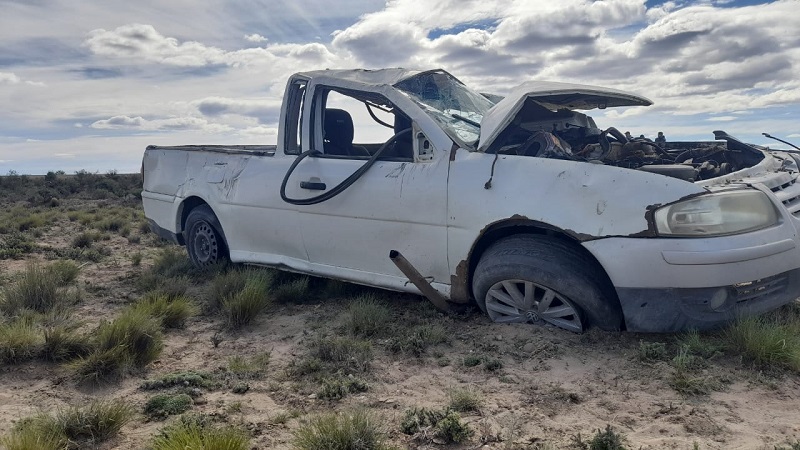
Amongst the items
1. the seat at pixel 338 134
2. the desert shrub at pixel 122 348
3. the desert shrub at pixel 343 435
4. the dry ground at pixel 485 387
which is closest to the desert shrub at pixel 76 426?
the dry ground at pixel 485 387

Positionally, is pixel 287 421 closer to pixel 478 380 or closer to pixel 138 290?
pixel 478 380

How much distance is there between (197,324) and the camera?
516 centimetres

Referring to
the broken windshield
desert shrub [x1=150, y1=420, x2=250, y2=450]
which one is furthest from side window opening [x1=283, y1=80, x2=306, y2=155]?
desert shrub [x1=150, y1=420, x2=250, y2=450]

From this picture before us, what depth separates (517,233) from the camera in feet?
13.9

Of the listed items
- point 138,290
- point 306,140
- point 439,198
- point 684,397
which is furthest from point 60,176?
point 684,397

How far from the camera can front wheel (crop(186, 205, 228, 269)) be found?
252 inches

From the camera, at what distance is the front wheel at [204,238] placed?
639 cm

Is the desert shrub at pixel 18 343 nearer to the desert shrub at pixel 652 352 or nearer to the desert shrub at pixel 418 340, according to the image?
the desert shrub at pixel 418 340

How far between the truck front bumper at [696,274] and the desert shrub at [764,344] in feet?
0.40

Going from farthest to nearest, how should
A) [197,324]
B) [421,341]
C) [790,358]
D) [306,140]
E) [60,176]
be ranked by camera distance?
[60,176], [306,140], [197,324], [421,341], [790,358]

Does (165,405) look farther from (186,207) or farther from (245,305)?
(186,207)

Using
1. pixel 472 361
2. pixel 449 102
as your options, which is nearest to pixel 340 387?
pixel 472 361

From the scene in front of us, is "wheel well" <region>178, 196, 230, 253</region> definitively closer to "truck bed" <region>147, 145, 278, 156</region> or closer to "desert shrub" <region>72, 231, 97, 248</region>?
"truck bed" <region>147, 145, 278, 156</region>

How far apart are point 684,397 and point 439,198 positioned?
6.30 feet
